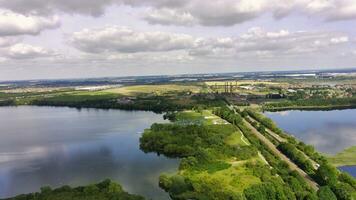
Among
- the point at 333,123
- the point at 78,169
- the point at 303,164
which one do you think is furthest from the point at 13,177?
the point at 333,123

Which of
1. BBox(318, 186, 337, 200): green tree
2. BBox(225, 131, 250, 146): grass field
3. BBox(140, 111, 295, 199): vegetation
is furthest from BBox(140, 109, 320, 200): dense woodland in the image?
BBox(225, 131, 250, 146): grass field

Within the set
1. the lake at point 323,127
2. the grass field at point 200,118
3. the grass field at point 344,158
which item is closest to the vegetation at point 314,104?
the lake at point 323,127

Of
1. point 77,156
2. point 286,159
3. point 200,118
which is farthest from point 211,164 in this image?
point 200,118

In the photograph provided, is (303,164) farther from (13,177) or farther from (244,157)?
(13,177)

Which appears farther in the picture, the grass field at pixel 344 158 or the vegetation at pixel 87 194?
the grass field at pixel 344 158

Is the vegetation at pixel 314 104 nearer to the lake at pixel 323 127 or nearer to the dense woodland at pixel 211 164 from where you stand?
the lake at pixel 323 127

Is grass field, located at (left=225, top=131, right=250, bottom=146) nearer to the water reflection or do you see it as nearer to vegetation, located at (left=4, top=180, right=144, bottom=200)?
the water reflection

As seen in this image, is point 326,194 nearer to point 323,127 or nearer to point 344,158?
point 344,158
